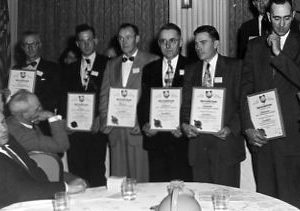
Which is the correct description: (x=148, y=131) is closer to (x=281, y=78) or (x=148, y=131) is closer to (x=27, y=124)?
(x=27, y=124)

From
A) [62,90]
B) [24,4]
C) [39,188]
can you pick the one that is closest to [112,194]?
[39,188]

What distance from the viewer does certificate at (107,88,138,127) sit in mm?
5055

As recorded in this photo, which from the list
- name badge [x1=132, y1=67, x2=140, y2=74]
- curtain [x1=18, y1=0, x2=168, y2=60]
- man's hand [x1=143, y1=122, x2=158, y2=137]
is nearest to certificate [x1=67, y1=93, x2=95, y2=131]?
name badge [x1=132, y1=67, x2=140, y2=74]

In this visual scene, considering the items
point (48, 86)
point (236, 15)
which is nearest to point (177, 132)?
point (48, 86)

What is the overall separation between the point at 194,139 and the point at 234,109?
0.43 metres

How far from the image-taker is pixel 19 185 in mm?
3080

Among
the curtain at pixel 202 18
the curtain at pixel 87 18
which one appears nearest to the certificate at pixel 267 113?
the curtain at pixel 202 18

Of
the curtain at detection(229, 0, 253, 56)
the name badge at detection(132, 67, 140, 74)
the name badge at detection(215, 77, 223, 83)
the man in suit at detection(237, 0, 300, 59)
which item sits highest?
the curtain at detection(229, 0, 253, 56)

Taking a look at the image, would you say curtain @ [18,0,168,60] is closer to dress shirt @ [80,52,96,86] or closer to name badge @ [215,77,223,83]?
dress shirt @ [80,52,96,86]

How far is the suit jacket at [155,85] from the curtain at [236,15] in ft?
10.4

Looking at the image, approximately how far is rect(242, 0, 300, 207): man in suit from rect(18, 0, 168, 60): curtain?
418 cm

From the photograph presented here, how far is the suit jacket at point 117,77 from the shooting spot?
5184mm

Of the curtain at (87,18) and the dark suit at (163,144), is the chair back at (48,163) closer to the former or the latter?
the dark suit at (163,144)

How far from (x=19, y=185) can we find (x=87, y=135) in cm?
243
